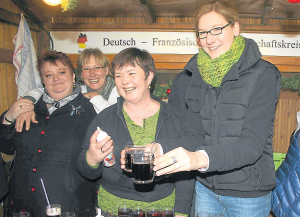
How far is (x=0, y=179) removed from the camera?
2.06m

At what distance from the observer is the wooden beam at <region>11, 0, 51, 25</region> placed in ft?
13.6

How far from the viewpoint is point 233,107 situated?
1646 mm

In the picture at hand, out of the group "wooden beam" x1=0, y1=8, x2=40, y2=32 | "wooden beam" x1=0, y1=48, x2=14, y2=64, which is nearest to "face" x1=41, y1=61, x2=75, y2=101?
"wooden beam" x1=0, y1=48, x2=14, y2=64

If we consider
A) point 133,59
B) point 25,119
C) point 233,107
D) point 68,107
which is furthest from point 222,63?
point 25,119

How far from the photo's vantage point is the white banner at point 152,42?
4.87 metres

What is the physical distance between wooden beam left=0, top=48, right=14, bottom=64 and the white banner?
1.16 m

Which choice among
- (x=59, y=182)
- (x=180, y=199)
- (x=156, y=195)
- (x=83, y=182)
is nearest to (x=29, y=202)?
(x=59, y=182)

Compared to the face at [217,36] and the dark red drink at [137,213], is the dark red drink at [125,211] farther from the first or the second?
the face at [217,36]

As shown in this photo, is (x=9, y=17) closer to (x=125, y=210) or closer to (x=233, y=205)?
(x=125, y=210)

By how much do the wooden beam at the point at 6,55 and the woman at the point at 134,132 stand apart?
2470 mm

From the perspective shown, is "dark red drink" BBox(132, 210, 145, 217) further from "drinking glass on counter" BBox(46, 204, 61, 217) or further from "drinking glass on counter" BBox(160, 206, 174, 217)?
"drinking glass on counter" BBox(46, 204, 61, 217)

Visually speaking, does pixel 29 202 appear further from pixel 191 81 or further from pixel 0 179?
pixel 191 81

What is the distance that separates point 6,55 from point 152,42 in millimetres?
2401

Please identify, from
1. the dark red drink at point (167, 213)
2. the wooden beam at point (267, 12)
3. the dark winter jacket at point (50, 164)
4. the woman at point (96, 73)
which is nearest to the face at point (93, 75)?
the woman at point (96, 73)
